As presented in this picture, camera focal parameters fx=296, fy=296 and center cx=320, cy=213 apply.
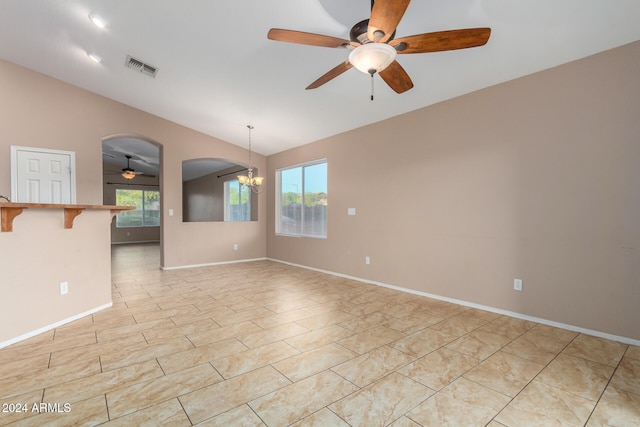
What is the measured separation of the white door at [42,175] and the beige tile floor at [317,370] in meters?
2.53

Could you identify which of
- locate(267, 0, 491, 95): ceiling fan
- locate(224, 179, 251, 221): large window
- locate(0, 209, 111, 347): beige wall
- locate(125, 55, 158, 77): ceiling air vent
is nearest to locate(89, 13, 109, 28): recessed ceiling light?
locate(125, 55, 158, 77): ceiling air vent

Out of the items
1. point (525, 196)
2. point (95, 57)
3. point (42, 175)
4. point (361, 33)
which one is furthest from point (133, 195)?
point (525, 196)

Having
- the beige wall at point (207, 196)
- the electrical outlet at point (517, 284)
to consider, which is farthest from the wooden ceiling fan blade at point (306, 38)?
the beige wall at point (207, 196)

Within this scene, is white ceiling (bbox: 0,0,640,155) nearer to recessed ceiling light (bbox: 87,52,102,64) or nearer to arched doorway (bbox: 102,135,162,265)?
recessed ceiling light (bbox: 87,52,102,64)

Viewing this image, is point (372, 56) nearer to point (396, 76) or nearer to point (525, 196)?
point (396, 76)

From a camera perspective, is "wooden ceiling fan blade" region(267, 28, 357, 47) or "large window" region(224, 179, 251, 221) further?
"large window" region(224, 179, 251, 221)

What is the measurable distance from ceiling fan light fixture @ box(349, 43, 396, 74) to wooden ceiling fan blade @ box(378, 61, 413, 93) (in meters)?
0.24

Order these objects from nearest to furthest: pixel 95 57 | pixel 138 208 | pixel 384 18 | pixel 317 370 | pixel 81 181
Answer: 1. pixel 384 18
2. pixel 317 370
3. pixel 95 57
4. pixel 81 181
5. pixel 138 208

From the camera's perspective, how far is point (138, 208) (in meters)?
11.2

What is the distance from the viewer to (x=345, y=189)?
5191 millimetres

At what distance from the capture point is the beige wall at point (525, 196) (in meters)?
2.64

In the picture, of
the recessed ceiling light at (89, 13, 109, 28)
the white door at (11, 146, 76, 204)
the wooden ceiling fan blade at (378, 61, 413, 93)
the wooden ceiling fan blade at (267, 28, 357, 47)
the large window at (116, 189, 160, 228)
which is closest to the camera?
the wooden ceiling fan blade at (267, 28, 357, 47)

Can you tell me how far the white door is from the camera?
4.33 meters

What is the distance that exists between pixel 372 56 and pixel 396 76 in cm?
55
